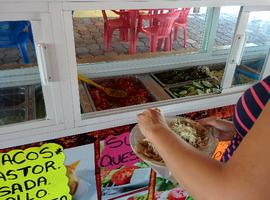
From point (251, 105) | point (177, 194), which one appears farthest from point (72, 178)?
point (251, 105)

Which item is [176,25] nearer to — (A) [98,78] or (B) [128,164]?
(A) [98,78]

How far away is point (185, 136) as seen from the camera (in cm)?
104

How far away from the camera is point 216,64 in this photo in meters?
1.88

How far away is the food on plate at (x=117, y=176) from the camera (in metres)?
1.37

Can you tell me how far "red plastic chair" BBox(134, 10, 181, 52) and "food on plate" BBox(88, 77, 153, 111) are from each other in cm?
128

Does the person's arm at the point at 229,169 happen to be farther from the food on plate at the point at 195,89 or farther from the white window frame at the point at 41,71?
the food on plate at the point at 195,89

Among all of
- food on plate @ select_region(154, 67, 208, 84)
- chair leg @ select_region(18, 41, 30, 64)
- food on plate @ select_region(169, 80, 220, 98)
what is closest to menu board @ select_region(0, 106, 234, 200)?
food on plate @ select_region(169, 80, 220, 98)

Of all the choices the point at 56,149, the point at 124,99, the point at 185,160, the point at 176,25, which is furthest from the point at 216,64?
the point at 176,25

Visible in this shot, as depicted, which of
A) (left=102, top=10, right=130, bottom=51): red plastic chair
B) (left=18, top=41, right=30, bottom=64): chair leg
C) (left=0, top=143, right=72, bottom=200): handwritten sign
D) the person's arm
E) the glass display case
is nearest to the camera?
the person's arm

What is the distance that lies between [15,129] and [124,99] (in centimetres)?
66

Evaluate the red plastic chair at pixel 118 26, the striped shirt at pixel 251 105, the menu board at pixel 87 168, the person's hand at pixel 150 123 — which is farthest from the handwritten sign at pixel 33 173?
the red plastic chair at pixel 118 26

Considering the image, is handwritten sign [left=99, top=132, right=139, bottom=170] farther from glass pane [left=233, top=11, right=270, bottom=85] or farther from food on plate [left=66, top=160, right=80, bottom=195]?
glass pane [left=233, top=11, right=270, bottom=85]

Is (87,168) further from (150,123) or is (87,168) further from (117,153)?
(150,123)

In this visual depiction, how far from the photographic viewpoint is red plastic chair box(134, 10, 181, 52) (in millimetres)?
2955
